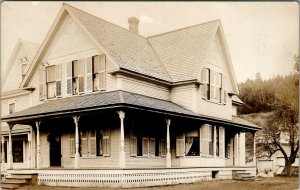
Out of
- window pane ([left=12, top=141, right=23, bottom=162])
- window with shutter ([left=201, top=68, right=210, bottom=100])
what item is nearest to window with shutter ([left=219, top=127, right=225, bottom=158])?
window with shutter ([left=201, top=68, right=210, bottom=100])

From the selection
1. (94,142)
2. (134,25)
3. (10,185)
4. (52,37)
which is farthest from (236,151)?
(10,185)

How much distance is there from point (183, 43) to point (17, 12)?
456 inches

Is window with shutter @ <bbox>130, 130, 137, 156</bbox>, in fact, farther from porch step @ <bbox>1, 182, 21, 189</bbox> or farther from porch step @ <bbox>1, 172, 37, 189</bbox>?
porch step @ <bbox>1, 182, 21, 189</bbox>

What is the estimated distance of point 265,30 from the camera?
13891 millimetres

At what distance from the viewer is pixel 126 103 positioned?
15.3 meters

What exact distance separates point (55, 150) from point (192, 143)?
6.91m

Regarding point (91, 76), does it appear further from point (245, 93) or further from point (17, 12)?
point (245, 93)

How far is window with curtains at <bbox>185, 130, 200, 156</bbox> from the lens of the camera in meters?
20.4

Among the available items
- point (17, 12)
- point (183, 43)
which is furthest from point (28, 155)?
point (17, 12)

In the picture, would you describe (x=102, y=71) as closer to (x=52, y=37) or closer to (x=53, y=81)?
(x=53, y=81)

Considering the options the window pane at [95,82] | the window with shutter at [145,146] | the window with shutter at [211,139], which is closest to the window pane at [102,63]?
the window pane at [95,82]

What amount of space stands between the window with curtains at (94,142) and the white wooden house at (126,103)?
44mm

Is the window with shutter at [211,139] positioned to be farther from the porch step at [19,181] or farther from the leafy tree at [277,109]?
the porch step at [19,181]

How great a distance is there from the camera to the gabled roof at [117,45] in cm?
1841
